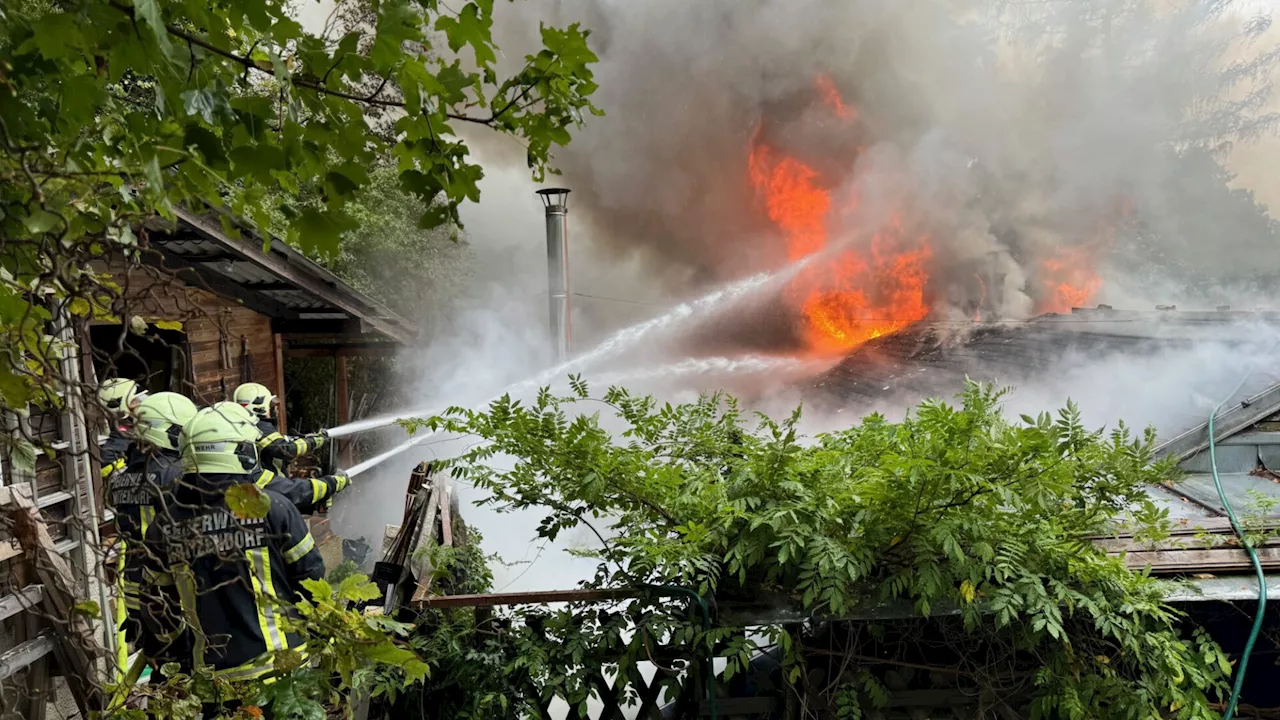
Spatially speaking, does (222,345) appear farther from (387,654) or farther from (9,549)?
(387,654)

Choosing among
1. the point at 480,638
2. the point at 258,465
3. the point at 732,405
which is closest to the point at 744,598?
the point at 732,405

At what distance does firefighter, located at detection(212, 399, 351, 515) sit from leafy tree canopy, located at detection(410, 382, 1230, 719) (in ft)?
3.00

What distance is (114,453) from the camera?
4.71 meters

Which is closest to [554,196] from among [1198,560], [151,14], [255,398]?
[255,398]

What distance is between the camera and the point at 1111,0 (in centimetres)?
1401

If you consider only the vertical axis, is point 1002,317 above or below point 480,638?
above

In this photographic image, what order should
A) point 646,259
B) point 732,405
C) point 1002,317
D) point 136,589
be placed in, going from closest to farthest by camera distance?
point 136,589, point 732,405, point 1002,317, point 646,259

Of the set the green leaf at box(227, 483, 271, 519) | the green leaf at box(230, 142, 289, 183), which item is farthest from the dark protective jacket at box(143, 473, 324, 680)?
the green leaf at box(230, 142, 289, 183)

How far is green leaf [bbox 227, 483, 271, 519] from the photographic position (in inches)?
65.7

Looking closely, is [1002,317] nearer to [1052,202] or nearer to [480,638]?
[1052,202]

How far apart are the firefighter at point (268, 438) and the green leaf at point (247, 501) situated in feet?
8.11

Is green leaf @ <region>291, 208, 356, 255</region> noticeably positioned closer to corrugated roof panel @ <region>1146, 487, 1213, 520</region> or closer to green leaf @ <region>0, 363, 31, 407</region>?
green leaf @ <region>0, 363, 31, 407</region>

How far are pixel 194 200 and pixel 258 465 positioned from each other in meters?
2.14

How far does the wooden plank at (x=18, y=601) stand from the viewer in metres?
2.50
